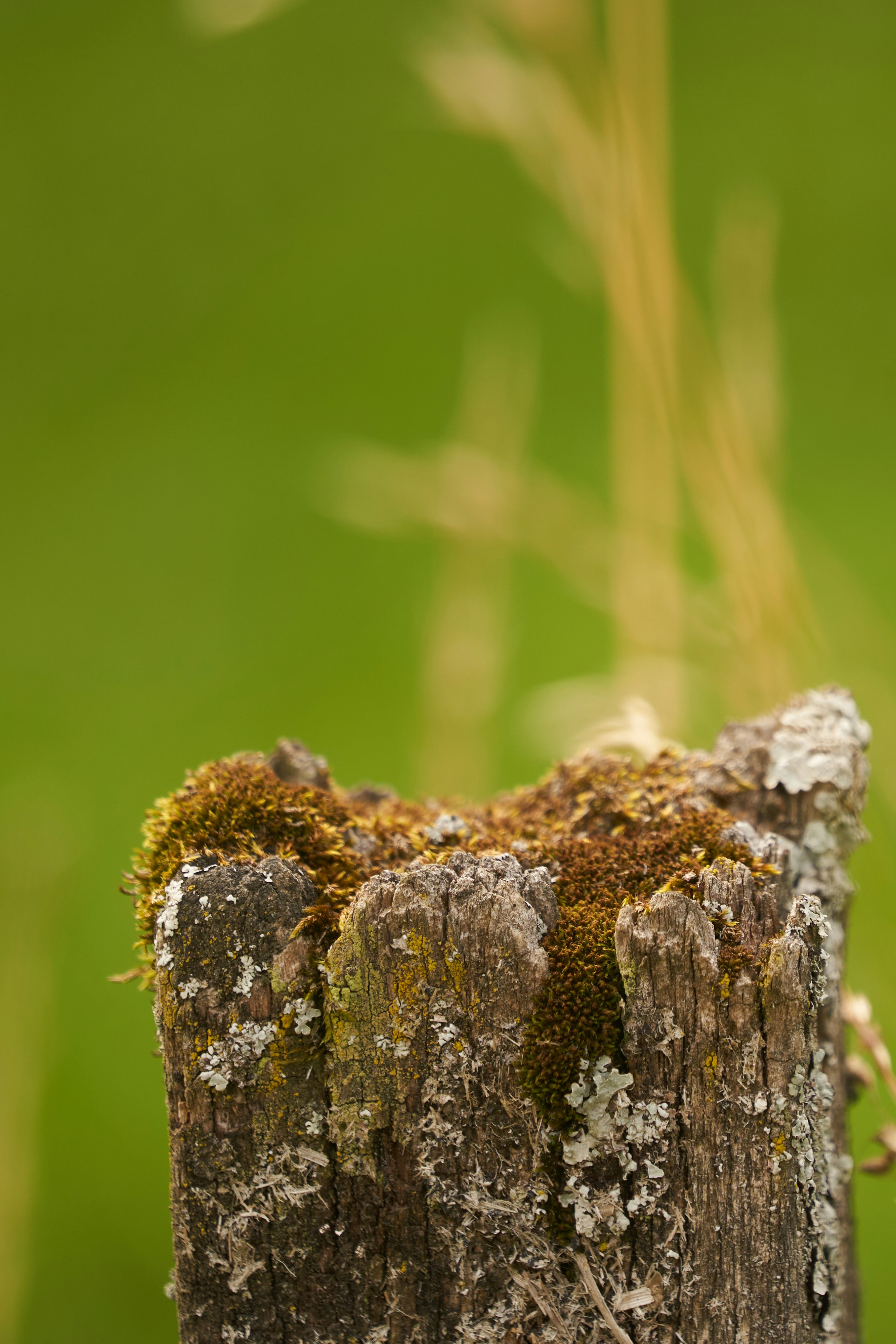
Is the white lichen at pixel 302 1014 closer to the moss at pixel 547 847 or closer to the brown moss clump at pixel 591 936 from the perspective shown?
the moss at pixel 547 847

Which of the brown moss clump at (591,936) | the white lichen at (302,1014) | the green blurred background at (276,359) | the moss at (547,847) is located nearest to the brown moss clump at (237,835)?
the moss at (547,847)

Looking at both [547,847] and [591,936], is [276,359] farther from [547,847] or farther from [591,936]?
[591,936]

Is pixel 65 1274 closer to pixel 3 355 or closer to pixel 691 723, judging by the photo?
pixel 691 723

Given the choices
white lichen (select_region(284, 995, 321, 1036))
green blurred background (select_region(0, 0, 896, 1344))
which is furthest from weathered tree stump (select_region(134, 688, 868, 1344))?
green blurred background (select_region(0, 0, 896, 1344))

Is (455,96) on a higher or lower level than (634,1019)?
higher

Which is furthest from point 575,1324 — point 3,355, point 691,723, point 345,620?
point 3,355

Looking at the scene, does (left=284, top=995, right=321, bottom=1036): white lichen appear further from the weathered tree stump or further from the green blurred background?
the green blurred background
